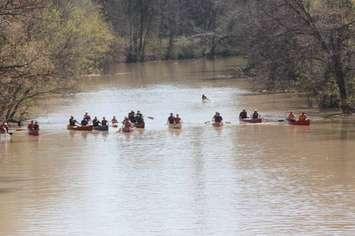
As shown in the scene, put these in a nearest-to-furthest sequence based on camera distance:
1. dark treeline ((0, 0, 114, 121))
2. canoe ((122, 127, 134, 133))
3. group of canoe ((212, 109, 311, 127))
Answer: dark treeline ((0, 0, 114, 121)), group of canoe ((212, 109, 311, 127)), canoe ((122, 127, 134, 133))

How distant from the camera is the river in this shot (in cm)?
2303

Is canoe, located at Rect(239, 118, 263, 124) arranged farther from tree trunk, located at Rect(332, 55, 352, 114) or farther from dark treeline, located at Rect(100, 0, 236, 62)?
dark treeline, located at Rect(100, 0, 236, 62)

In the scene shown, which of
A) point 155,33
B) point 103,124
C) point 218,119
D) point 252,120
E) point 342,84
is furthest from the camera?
point 155,33

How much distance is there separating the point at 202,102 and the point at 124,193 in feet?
109

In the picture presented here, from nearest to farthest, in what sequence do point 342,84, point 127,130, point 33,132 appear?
point 33,132 → point 127,130 → point 342,84

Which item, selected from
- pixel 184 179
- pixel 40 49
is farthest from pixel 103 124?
pixel 184 179

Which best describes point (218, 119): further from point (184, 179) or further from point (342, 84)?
point (184, 179)

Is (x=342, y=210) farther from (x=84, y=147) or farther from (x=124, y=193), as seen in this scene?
(x=84, y=147)

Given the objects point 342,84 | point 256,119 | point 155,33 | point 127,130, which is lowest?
point 127,130

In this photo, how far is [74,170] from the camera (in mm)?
32594

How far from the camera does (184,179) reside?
30.1m

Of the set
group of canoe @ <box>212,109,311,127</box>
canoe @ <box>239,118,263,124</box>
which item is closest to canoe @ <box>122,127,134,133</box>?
group of canoe @ <box>212,109,311,127</box>

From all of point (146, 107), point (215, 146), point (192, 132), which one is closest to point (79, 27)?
point (146, 107)

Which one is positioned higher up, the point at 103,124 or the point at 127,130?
the point at 103,124
